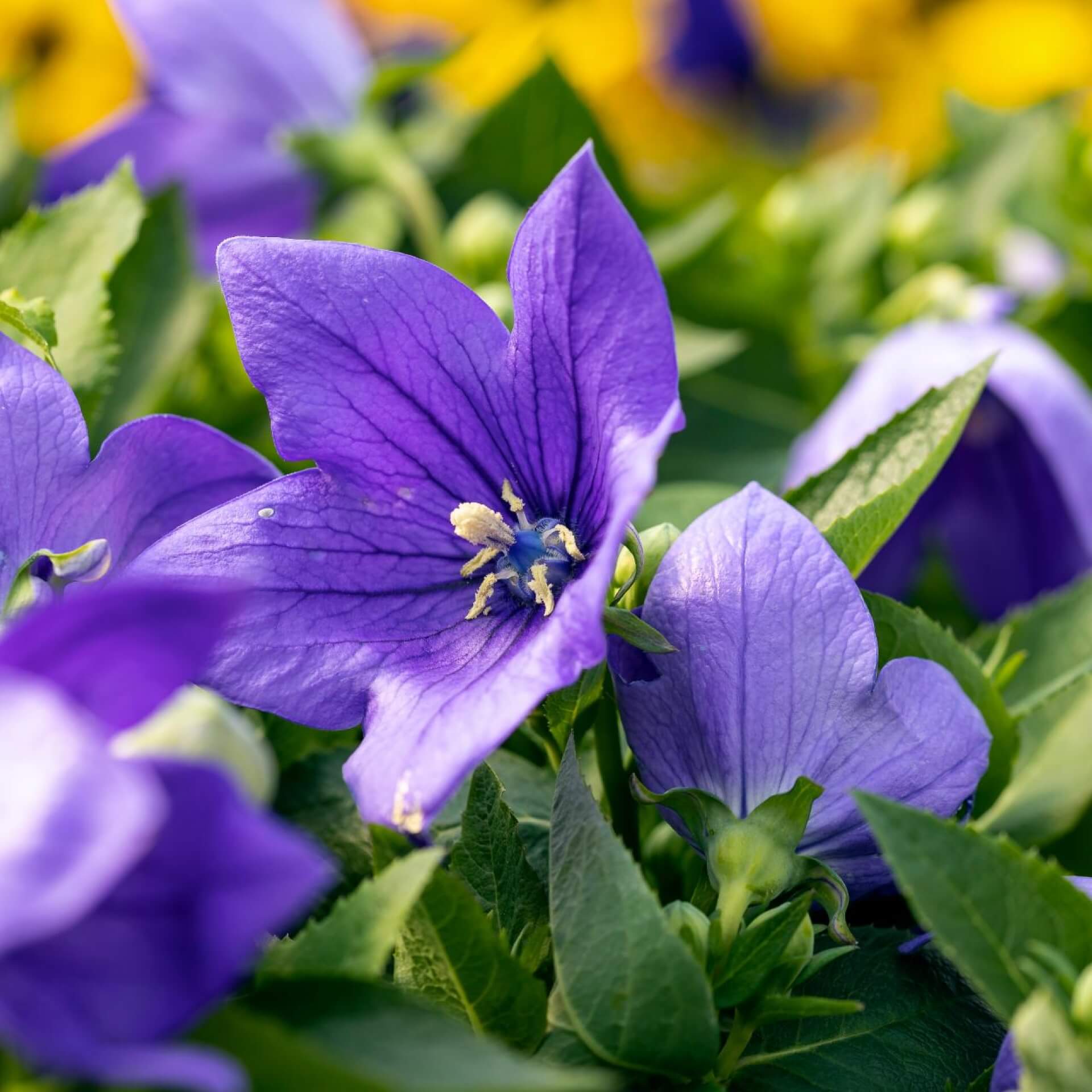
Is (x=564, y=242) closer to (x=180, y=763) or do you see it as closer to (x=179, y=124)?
(x=180, y=763)

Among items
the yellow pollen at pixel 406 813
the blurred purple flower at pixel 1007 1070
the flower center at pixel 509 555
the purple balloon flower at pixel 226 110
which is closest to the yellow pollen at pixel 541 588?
the flower center at pixel 509 555

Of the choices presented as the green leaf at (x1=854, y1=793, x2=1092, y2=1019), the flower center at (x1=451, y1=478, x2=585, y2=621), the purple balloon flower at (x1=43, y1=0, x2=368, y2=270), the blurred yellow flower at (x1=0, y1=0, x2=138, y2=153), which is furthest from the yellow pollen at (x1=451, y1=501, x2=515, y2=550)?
the blurred yellow flower at (x1=0, y1=0, x2=138, y2=153)

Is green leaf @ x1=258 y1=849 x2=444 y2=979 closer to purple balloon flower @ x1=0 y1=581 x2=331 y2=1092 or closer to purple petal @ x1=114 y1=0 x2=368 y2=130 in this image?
purple balloon flower @ x1=0 y1=581 x2=331 y2=1092

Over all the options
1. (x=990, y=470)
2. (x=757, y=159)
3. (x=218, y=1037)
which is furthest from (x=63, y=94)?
(x=218, y=1037)

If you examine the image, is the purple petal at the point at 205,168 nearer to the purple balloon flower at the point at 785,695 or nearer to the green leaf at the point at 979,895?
the purple balloon flower at the point at 785,695

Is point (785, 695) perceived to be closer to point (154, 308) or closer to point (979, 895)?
point (979, 895)
